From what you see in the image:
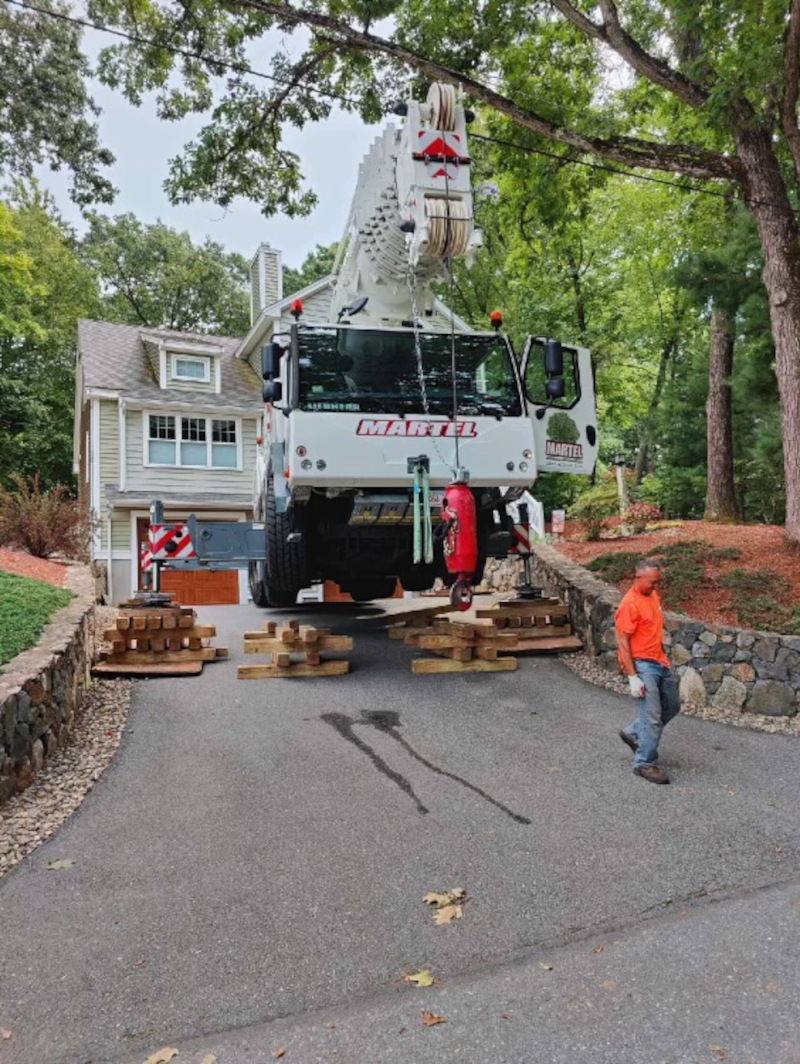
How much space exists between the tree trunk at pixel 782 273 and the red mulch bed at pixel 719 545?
1.34 feet

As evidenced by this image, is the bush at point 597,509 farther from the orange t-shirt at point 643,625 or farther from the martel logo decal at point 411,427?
the orange t-shirt at point 643,625

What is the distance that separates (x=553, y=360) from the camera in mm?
6637

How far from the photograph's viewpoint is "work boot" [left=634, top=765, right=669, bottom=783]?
4603 millimetres

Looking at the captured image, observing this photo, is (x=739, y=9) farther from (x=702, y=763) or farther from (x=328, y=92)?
(x=702, y=763)

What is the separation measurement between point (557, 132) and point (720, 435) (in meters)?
6.33

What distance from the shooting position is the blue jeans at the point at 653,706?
15.5 ft

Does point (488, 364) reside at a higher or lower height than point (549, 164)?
lower

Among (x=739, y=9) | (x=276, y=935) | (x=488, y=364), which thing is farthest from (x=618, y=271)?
(x=276, y=935)

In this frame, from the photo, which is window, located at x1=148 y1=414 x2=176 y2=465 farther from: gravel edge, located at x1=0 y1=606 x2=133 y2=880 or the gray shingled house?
gravel edge, located at x1=0 y1=606 x2=133 y2=880

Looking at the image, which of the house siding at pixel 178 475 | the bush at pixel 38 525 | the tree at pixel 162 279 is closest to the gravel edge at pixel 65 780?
the bush at pixel 38 525

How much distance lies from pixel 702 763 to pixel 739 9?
24.7 feet

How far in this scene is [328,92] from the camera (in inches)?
405

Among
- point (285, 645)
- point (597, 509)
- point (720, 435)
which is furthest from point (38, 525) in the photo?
point (720, 435)

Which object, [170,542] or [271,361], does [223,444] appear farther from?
[271,361]
